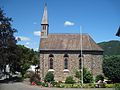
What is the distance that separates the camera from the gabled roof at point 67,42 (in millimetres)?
58875

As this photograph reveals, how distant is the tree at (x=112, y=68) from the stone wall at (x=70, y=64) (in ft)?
18.9

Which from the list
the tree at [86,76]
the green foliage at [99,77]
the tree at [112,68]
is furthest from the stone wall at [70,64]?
the tree at [112,68]

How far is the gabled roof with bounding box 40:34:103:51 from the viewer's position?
58.9 metres

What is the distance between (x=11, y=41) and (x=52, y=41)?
10945mm

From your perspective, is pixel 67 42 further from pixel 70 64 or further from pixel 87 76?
pixel 87 76

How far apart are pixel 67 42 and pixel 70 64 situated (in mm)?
5528

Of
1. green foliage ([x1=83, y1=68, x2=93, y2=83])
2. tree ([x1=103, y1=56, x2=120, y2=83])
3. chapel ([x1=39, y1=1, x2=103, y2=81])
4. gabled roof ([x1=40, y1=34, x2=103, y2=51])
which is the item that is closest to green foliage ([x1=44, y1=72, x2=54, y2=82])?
chapel ([x1=39, y1=1, x2=103, y2=81])

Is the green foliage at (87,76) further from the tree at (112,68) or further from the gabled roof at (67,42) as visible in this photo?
the gabled roof at (67,42)

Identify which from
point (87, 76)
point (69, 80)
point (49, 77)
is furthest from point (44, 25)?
point (87, 76)

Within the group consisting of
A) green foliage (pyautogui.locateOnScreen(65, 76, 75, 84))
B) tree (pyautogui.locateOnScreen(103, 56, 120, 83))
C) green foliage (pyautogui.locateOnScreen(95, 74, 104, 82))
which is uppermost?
tree (pyautogui.locateOnScreen(103, 56, 120, 83))

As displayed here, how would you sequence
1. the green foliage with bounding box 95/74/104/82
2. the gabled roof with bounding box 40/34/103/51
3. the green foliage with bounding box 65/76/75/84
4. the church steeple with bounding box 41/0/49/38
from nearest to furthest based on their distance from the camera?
the green foliage with bounding box 65/76/75/84
the green foliage with bounding box 95/74/104/82
the gabled roof with bounding box 40/34/103/51
the church steeple with bounding box 41/0/49/38

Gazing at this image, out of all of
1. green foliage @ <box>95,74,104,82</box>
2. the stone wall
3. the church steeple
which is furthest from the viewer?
the church steeple

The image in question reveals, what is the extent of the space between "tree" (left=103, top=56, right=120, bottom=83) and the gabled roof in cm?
701

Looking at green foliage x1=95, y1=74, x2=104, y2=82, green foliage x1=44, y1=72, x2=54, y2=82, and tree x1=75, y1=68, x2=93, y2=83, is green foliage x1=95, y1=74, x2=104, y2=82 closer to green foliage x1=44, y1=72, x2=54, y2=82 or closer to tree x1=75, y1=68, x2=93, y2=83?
tree x1=75, y1=68, x2=93, y2=83
